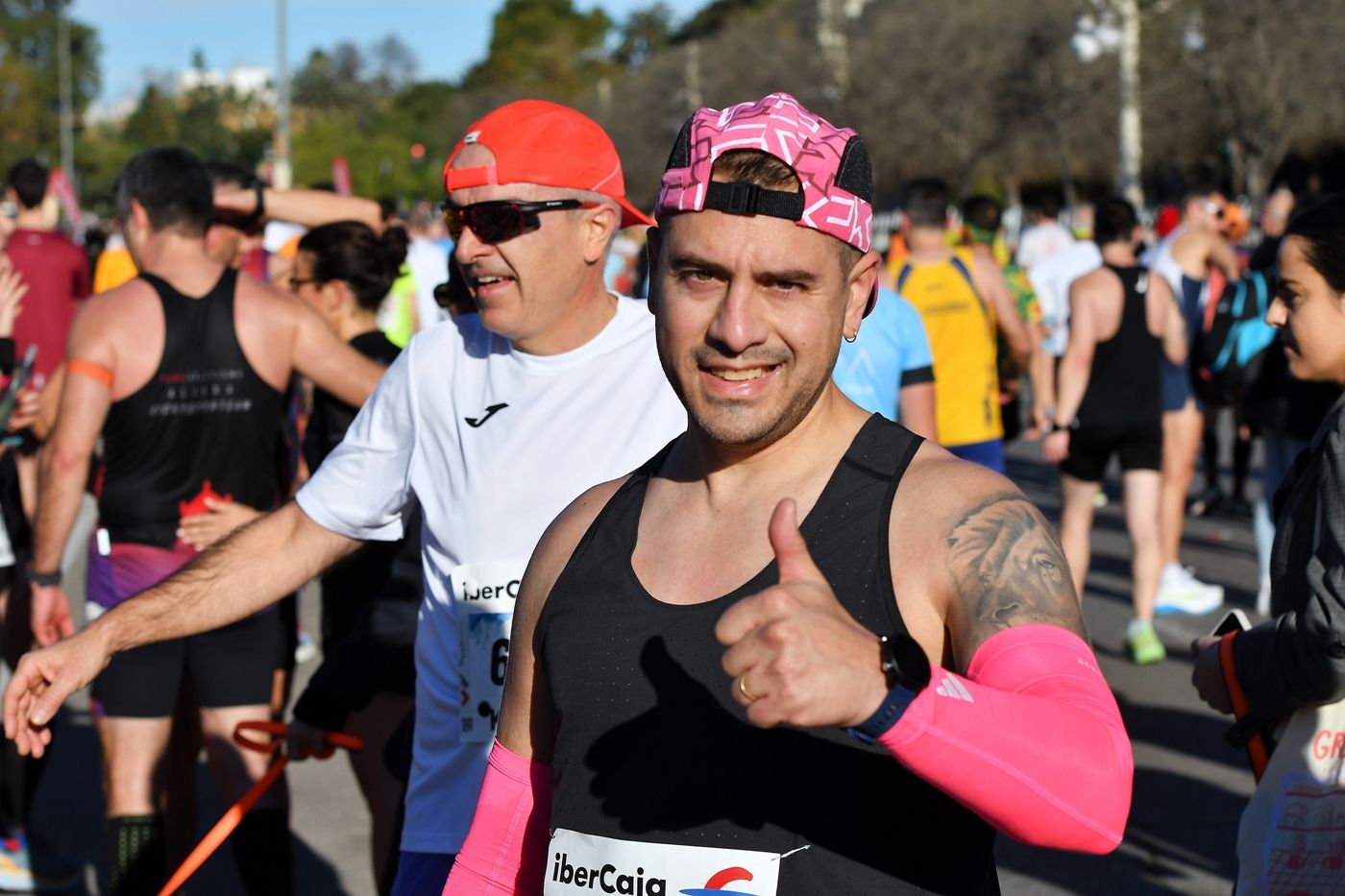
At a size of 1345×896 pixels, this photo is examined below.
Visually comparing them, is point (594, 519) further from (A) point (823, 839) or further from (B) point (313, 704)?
(B) point (313, 704)

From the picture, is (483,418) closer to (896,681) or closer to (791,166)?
(791,166)

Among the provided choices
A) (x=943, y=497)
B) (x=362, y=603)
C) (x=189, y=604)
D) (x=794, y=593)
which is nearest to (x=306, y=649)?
(x=362, y=603)

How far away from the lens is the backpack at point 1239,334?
8.65 metres

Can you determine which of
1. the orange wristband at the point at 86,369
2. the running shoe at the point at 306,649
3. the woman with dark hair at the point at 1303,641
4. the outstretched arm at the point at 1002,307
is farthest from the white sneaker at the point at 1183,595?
the orange wristband at the point at 86,369

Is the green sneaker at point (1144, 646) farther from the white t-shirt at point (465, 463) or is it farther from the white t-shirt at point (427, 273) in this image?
the white t-shirt at point (427, 273)

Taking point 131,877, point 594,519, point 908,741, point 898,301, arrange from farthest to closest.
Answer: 1. point 898,301
2. point 131,877
3. point 594,519
4. point 908,741

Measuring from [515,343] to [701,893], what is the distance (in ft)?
5.69

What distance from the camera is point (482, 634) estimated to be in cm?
340

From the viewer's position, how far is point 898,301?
253 inches

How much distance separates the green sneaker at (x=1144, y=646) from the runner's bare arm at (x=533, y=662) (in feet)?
20.4

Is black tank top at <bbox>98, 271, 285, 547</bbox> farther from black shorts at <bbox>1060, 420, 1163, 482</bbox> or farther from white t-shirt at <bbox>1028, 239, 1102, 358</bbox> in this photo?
white t-shirt at <bbox>1028, 239, 1102, 358</bbox>

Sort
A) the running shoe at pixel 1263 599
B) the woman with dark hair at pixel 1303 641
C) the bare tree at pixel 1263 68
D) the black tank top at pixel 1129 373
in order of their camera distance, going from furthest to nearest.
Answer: the bare tree at pixel 1263 68 < the running shoe at pixel 1263 599 < the black tank top at pixel 1129 373 < the woman with dark hair at pixel 1303 641

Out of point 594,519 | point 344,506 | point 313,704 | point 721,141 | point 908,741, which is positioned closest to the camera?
point 908,741

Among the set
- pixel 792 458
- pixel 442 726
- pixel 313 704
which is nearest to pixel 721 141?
pixel 792 458
